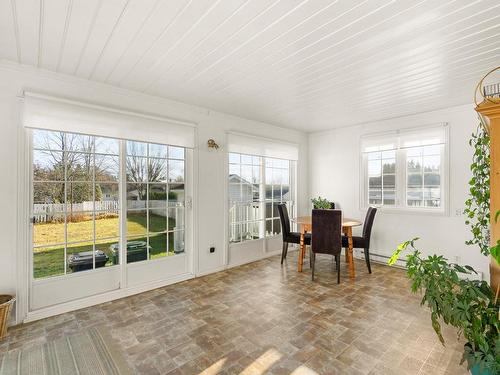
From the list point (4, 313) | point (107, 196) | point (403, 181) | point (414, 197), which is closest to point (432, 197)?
point (414, 197)

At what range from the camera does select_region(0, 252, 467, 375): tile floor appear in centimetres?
199

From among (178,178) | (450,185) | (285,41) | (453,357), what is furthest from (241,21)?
(450,185)

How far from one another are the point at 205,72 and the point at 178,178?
1621 millimetres

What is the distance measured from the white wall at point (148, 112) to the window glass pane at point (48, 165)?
19 cm

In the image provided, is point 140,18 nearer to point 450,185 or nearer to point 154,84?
point 154,84

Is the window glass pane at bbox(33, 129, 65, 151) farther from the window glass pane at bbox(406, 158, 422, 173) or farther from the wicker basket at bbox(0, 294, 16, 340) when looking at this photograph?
the window glass pane at bbox(406, 158, 422, 173)

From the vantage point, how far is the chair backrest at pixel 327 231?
3.64 metres

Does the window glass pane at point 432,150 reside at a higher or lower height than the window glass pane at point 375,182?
higher

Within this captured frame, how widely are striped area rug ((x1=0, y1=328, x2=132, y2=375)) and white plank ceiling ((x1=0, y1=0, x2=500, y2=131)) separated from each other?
2.55 meters

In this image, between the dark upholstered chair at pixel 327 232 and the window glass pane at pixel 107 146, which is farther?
the dark upholstered chair at pixel 327 232

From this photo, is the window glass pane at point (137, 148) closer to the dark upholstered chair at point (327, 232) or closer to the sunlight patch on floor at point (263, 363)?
the dark upholstered chair at point (327, 232)

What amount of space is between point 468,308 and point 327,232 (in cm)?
225

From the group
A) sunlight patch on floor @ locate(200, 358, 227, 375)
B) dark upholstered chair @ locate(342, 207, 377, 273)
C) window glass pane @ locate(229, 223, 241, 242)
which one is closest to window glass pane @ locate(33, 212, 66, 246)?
sunlight patch on floor @ locate(200, 358, 227, 375)

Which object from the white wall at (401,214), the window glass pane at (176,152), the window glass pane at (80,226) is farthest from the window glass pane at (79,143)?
the white wall at (401,214)
